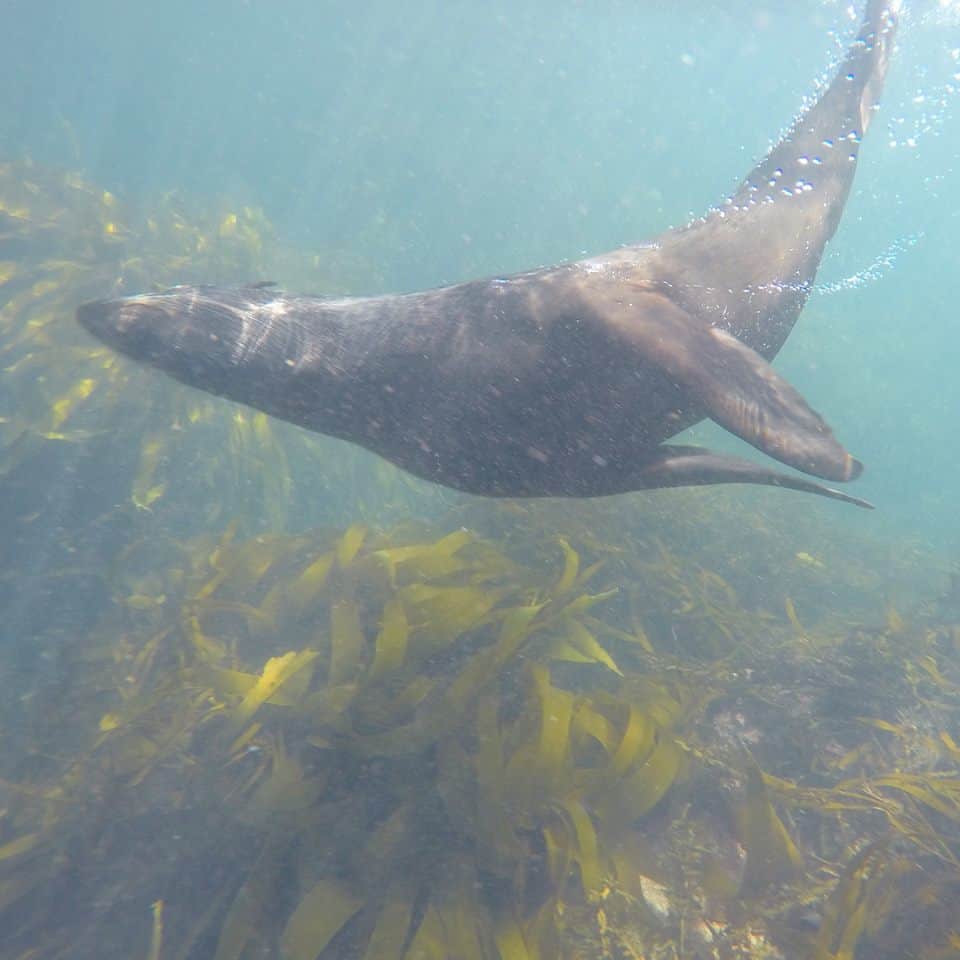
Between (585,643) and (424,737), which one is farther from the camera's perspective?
(585,643)

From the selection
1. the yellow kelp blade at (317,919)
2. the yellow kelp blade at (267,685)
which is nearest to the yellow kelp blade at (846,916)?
the yellow kelp blade at (317,919)

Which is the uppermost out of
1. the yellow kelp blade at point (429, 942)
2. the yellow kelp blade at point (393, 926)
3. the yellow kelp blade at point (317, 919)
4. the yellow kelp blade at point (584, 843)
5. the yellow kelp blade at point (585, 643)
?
the yellow kelp blade at point (585, 643)

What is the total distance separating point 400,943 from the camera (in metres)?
2.96

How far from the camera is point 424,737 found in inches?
136

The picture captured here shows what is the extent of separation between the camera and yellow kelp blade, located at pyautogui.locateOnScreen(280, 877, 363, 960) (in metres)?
2.94

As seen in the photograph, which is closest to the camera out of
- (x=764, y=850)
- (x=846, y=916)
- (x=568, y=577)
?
(x=846, y=916)

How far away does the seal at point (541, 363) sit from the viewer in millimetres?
2832

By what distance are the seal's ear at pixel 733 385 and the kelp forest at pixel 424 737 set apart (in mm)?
1801

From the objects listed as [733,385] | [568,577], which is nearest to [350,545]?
[568,577]

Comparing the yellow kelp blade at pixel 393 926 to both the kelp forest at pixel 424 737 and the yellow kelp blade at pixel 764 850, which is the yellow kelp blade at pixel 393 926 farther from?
the yellow kelp blade at pixel 764 850

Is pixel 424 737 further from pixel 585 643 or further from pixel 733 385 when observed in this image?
pixel 733 385

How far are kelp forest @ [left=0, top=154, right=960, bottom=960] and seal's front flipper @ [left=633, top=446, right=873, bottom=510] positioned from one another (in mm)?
1401

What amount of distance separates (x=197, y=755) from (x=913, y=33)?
133 feet

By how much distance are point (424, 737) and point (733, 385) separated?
2470 mm
